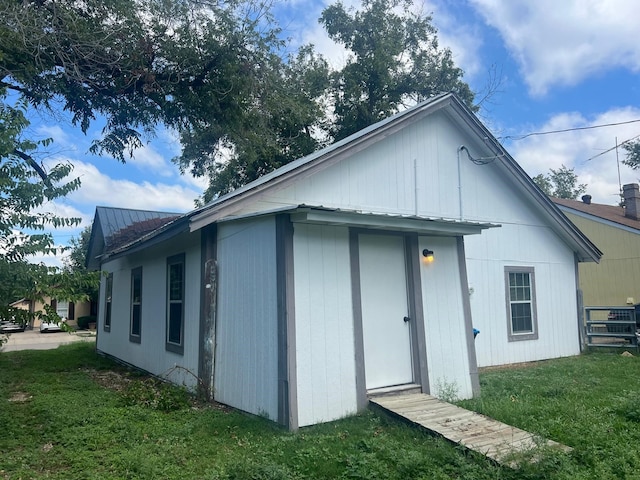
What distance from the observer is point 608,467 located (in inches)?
150

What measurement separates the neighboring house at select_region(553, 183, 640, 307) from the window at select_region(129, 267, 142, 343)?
15.0 m

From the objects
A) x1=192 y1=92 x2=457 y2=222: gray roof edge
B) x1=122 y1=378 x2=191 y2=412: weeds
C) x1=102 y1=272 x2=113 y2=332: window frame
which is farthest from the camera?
x1=102 y1=272 x2=113 y2=332: window frame

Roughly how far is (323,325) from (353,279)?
76 centimetres

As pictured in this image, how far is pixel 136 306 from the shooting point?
10.5 m

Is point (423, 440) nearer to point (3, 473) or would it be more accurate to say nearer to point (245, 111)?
point (3, 473)

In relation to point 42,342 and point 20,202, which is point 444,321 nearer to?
point 20,202

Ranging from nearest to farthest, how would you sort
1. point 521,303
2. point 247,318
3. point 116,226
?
1. point 247,318
2. point 521,303
3. point 116,226

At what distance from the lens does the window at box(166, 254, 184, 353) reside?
774cm

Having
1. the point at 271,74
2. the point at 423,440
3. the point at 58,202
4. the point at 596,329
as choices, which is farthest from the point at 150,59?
the point at 596,329

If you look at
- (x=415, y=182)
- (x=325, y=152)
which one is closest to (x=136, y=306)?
(x=325, y=152)

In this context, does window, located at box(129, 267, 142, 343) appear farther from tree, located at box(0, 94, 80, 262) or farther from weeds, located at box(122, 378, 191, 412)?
tree, located at box(0, 94, 80, 262)

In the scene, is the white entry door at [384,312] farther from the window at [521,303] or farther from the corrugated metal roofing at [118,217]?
the corrugated metal roofing at [118,217]

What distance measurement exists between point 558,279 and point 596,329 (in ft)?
13.9

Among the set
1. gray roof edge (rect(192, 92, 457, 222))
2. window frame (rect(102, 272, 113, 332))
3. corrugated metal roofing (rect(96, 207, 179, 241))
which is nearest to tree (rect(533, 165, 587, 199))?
corrugated metal roofing (rect(96, 207, 179, 241))
